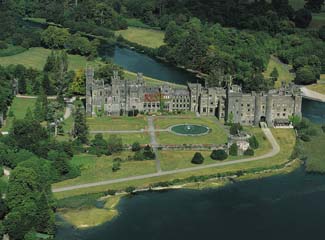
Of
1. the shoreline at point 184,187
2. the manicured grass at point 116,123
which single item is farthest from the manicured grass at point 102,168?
the manicured grass at point 116,123

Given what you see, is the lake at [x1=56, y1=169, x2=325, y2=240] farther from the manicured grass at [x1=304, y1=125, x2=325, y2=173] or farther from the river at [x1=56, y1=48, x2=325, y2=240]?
the manicured grass at [x1=304, y1=125, x2=325, y2=173]

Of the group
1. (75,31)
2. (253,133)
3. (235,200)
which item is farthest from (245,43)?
(235,200)

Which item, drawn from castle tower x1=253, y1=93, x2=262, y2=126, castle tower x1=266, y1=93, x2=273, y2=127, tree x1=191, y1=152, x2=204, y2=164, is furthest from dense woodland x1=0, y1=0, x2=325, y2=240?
castle tower x1=266, y1=93, x2=273, y2=127

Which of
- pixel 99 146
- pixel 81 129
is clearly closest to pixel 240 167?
pixel 99 146

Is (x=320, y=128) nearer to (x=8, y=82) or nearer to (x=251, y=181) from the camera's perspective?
(x=251, y=181)

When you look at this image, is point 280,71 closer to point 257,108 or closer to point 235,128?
point 257,108

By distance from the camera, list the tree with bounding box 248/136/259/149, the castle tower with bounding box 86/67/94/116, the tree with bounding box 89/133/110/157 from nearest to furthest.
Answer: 1. the tree with bounding box 89/133/110/157
2. the tree with bounding box 248/136/259/149
3. the castle tower with bounding box 86/67/94/116

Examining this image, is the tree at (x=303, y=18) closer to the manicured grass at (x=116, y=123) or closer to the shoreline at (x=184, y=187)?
the manicured grass at (x=116, y=123)
